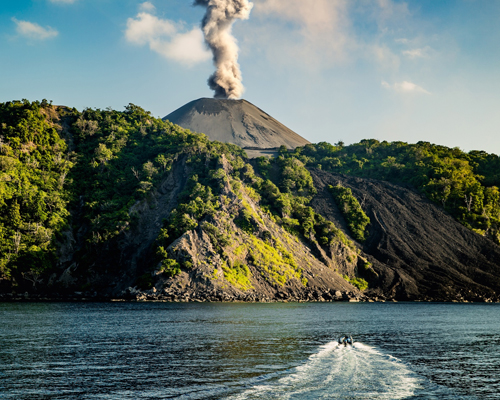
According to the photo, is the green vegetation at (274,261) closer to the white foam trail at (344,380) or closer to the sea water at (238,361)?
the sea water at (238,361)

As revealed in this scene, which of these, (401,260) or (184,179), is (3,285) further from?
(401,260)

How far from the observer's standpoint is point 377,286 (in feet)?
364

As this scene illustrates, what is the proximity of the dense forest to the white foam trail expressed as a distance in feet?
203

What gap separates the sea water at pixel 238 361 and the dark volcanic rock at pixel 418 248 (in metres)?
64.3

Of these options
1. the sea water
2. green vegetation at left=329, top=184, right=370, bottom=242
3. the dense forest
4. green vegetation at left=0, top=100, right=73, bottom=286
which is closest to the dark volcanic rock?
green vegetation at left=329, top=184, right=370, bottom=242

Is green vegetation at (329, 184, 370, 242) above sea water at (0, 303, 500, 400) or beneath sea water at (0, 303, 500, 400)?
above

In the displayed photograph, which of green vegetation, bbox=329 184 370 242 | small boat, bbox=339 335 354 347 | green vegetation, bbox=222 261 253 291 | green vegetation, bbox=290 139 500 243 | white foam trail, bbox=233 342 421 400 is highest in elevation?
green vegetation, bbox=290 139 500 243

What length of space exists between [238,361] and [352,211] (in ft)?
370

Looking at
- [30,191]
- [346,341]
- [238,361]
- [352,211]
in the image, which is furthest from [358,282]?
[238,361]

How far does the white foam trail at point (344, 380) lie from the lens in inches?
789

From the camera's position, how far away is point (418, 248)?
4840 inches

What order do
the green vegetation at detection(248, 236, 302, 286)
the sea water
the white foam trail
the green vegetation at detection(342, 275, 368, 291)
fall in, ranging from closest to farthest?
1. the white foam trail
2. the sea water
3. the green vegetation at detection(248, 236, 302, 286)
4. the green vegetation at detection(342, 275, 368, 291)

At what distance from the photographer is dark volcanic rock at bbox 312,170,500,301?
110 m

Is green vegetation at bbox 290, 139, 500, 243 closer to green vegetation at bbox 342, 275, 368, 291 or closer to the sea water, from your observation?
green vegetation at bbox 342, 275, 368, 291
